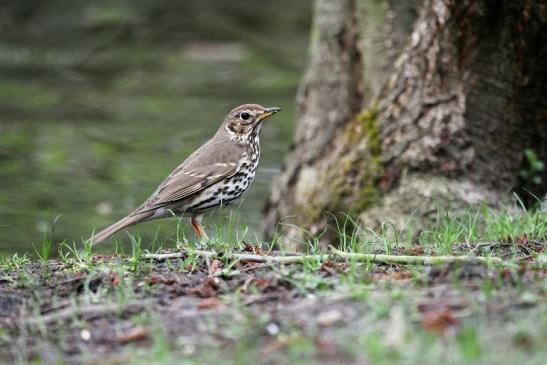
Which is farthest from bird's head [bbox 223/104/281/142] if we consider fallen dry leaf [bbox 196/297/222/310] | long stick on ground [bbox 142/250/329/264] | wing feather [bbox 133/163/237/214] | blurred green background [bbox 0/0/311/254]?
fallen dry leaf [bbox 196/297/222/310]

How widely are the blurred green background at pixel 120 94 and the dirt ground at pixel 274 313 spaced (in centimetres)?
430

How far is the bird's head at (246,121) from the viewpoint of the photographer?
856cm

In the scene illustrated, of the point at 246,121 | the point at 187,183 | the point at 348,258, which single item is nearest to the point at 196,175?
the point at 187,183

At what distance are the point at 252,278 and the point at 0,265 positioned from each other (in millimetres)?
1732

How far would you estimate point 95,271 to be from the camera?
5730mm

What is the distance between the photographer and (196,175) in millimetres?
7945

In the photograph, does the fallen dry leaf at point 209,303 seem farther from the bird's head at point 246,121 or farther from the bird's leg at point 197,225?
the bird's head at point 246,121

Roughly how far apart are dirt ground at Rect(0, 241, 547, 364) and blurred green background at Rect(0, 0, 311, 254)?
430 cm

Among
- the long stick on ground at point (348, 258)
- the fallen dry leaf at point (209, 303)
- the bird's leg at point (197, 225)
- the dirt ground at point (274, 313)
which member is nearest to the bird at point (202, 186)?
the bird's leg at point (197, 225)

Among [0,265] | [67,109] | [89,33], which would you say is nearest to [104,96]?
[67,109]

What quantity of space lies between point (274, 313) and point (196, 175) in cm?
324

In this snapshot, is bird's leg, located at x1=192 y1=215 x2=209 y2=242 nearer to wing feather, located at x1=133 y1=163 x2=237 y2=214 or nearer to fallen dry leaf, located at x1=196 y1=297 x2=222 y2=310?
wing feather, located at x1=133 y1=163 x2=237 y2=214

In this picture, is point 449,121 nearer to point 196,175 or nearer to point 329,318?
point 196,175

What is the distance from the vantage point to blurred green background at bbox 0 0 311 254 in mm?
12633
